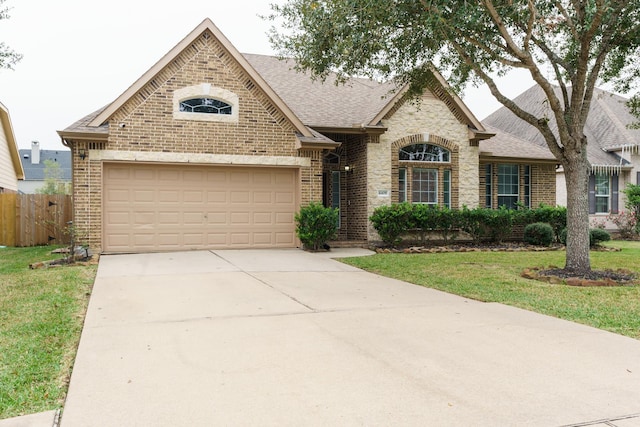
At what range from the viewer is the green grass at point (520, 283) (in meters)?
6.91

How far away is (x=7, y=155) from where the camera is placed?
25.6 m

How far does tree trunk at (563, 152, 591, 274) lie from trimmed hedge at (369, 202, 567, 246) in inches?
227

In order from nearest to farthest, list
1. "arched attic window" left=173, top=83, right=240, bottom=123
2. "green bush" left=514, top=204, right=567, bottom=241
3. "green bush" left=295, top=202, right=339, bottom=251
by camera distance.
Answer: "arched attic window" left=173, top=83, right=240, bottom=123 → "green bush" left=295, top=202, right=339, bottom=251 → "green bush" left=514, top=204, right=567, bottom=241

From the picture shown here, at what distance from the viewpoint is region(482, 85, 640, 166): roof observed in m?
22.1

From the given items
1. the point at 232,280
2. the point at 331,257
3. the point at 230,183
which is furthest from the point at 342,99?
the point at 232,280

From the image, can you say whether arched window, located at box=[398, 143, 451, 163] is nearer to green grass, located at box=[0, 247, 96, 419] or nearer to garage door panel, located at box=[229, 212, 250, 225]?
garage door panel, located at box=[229, 212, 250, 225]

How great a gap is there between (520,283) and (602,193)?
49.3 feet

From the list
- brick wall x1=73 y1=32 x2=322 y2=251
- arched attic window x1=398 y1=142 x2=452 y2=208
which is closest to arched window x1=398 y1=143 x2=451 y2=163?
arched attic window x1=398 y1=142 x2=452 y2=208

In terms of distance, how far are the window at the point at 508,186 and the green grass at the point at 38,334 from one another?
14299 millimetres

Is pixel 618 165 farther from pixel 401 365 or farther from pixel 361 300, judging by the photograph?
pixel 401 365

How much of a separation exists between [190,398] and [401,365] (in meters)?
1.85

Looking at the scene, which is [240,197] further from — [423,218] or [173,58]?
[423,218]

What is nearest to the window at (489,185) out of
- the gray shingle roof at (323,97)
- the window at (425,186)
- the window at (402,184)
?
the window at (425,186)

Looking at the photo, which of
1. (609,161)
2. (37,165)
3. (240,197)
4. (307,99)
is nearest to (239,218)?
(240,197)
